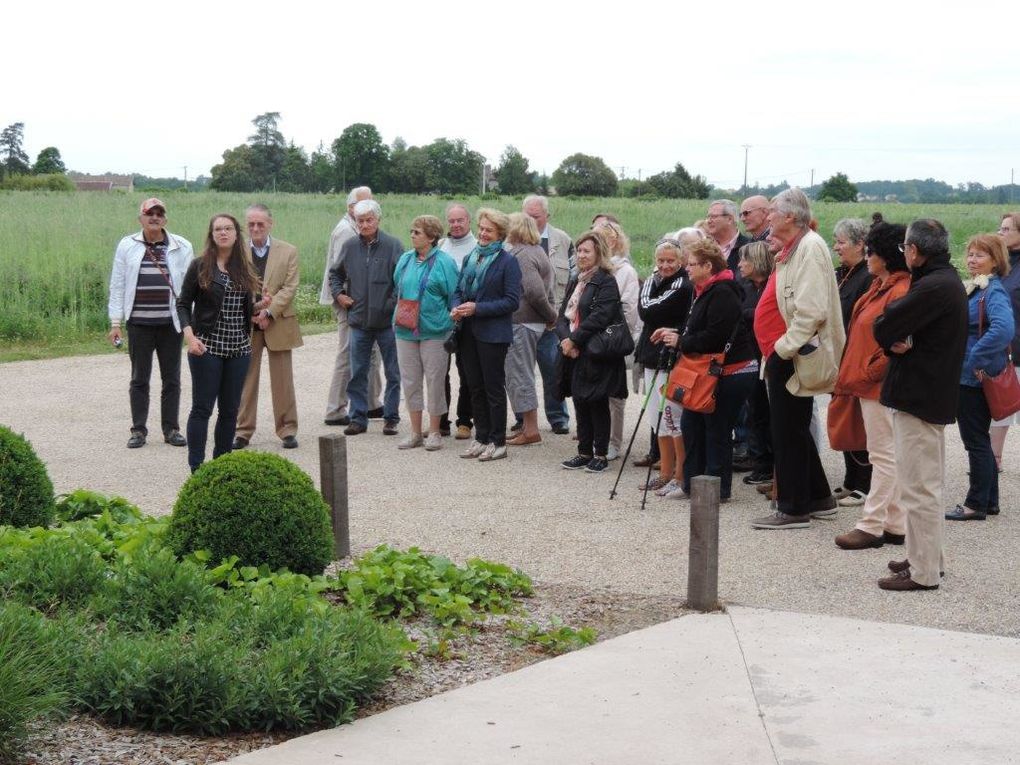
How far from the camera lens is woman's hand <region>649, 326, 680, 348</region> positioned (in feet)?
31.7

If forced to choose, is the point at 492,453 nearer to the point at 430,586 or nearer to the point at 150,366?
the point at 150,366

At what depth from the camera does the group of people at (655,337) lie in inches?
286

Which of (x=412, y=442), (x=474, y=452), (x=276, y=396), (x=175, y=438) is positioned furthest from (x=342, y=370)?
(x=474, y=452)

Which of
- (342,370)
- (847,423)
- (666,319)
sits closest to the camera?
(847,423)

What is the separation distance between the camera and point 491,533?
336 inches

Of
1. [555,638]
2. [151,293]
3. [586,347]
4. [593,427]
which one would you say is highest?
[151,293]

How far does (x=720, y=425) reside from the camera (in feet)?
30.2

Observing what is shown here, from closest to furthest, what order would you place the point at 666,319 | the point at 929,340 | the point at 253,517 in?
the point at 253,517, the point at 929,340, the point at 666,319

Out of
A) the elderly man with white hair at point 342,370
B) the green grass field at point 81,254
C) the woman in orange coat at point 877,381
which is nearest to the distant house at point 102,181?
the green grass field at point 81,254

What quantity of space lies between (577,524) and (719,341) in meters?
1.66

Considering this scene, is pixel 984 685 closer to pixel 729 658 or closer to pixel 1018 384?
pixel 729 658

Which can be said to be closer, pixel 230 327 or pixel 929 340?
pixel 929 340

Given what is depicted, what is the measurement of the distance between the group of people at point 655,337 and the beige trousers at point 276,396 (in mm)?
20

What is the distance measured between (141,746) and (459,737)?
116 centimetres
